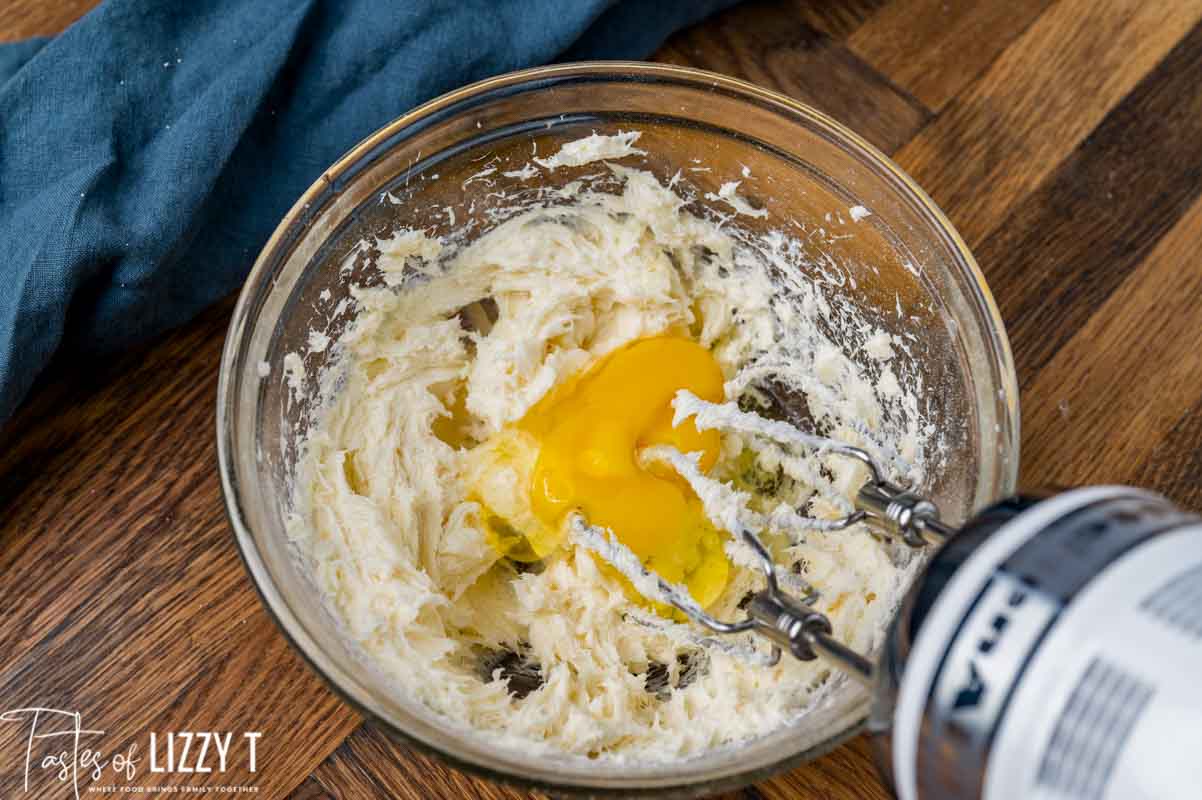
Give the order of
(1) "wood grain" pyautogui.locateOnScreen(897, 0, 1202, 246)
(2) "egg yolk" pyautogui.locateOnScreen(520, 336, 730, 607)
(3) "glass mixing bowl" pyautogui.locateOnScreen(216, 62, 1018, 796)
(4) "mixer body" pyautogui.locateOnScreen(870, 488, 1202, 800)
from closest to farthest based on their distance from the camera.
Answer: (4) "mixer body" pyautogui.locateOnScreen(870, 488, 1202, 800) → (3) "glass mixing bowl" pyautogui.locateOnScreen(216, 62, 1018, 796) → (2) "egg yolk" pyautogui.locateOnScreen(520, 336, 730, 607) → (1) "wood grain" pyautogui.locateOnScreen(897, 0, 1202, 246)

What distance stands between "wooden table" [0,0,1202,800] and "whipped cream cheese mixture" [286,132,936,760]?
0.18 metres

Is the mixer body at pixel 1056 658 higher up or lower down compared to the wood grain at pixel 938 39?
lower down

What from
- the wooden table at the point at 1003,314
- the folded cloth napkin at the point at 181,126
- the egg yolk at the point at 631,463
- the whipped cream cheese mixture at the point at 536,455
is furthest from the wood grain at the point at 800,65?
the egg yolk at the point at 631,463

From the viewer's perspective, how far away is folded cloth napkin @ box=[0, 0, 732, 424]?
130 centimetres

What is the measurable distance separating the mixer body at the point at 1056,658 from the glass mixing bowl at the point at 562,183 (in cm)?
27

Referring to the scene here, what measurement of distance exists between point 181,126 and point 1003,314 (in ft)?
3.74

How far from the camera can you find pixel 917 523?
3.41 feet

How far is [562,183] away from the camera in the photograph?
1.39 metres

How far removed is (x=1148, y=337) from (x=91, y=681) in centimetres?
147

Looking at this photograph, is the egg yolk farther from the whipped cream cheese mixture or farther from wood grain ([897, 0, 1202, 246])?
wood grain ([897, 0, 1202, 246])

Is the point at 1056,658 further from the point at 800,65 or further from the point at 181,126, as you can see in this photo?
the point at 181,126

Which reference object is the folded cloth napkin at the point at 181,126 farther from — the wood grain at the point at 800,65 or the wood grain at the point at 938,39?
the wood grain at the point at 938,39

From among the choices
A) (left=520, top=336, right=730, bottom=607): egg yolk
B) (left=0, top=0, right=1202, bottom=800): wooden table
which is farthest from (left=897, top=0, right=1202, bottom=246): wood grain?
(left=520, top=336, right=730, bottom=607): egg yolk

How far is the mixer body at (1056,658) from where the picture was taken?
70cm
